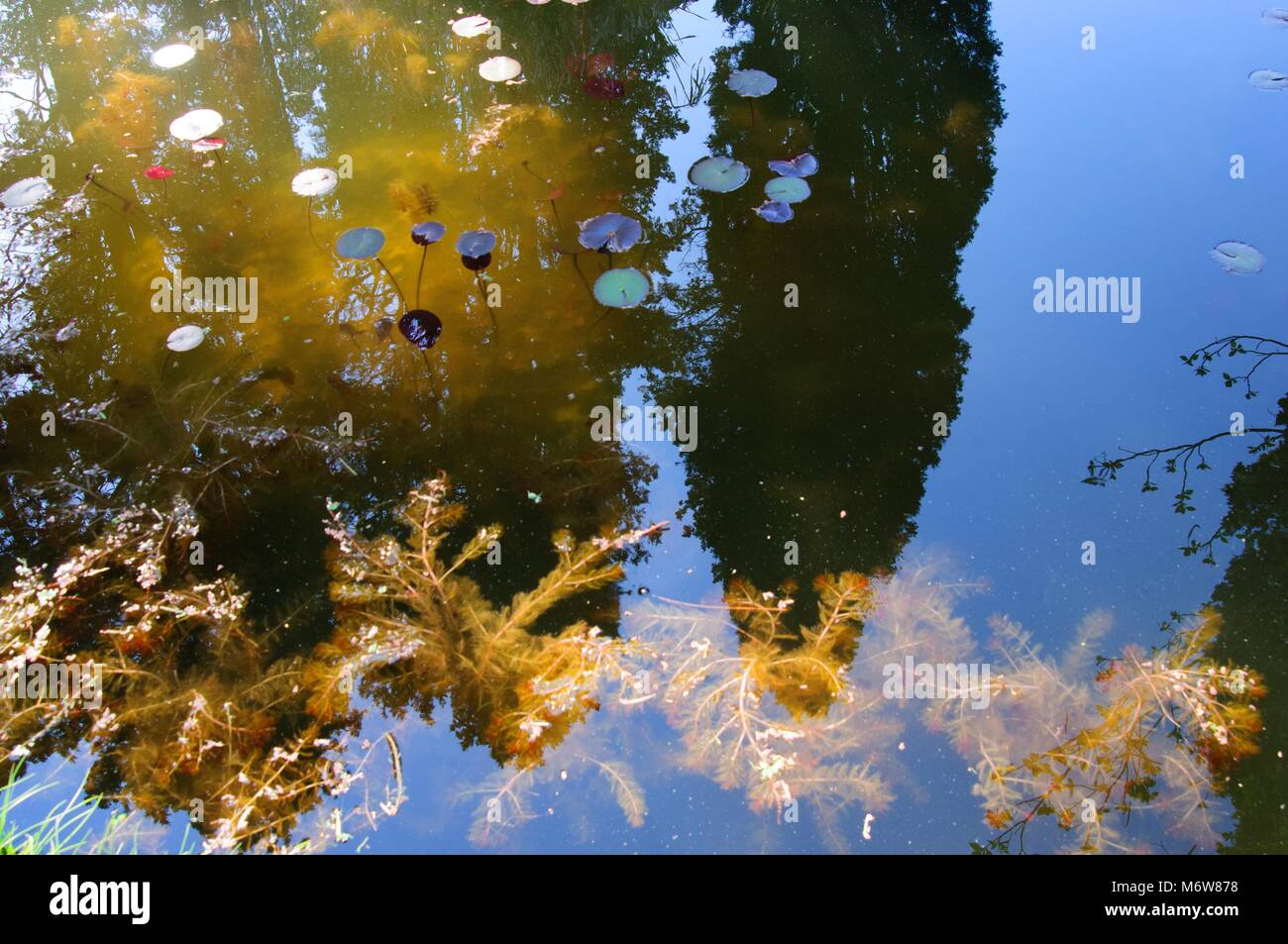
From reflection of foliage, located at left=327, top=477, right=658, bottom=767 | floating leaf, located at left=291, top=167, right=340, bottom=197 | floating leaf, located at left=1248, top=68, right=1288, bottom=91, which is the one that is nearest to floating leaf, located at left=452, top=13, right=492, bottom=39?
floating leaf, located at left=291, top=167, right=340, bottom=197

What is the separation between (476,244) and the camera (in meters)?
3.47

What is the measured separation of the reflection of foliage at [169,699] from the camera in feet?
7.68

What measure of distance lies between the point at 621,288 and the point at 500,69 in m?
2.12

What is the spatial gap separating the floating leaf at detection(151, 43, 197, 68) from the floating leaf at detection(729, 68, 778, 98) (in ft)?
11.0

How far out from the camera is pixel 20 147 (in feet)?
15.0

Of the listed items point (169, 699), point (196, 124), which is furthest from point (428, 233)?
point (169, 699)

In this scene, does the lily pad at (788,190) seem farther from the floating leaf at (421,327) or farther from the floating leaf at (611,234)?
the floating leaf at (421,327)

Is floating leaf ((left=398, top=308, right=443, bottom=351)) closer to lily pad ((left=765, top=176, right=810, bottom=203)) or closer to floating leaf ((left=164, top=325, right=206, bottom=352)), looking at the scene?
floating leaf ((left=164, top=325, right=206, bottom=352))

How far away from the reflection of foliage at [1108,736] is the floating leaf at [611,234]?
2240 millimetres

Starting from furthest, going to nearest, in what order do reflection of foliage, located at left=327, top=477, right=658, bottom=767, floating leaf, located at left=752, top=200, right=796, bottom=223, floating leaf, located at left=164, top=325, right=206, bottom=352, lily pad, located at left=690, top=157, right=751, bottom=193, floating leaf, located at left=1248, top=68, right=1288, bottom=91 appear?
1. floating leaf, located at left=1248, top=68, right=1288, bottom=91
2. lily pad, located at left=690, top=157, right=751, bottom=193
3. floating leaf, located at left=752, top=200, right=796, bottom=223
4. floating leaf, located at left=164, top=325, right=206, bottom=352
5. reflection of foliage, located at left=327, top=477, right=658, bottom=767

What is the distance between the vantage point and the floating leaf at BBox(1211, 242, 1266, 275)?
137 inches
